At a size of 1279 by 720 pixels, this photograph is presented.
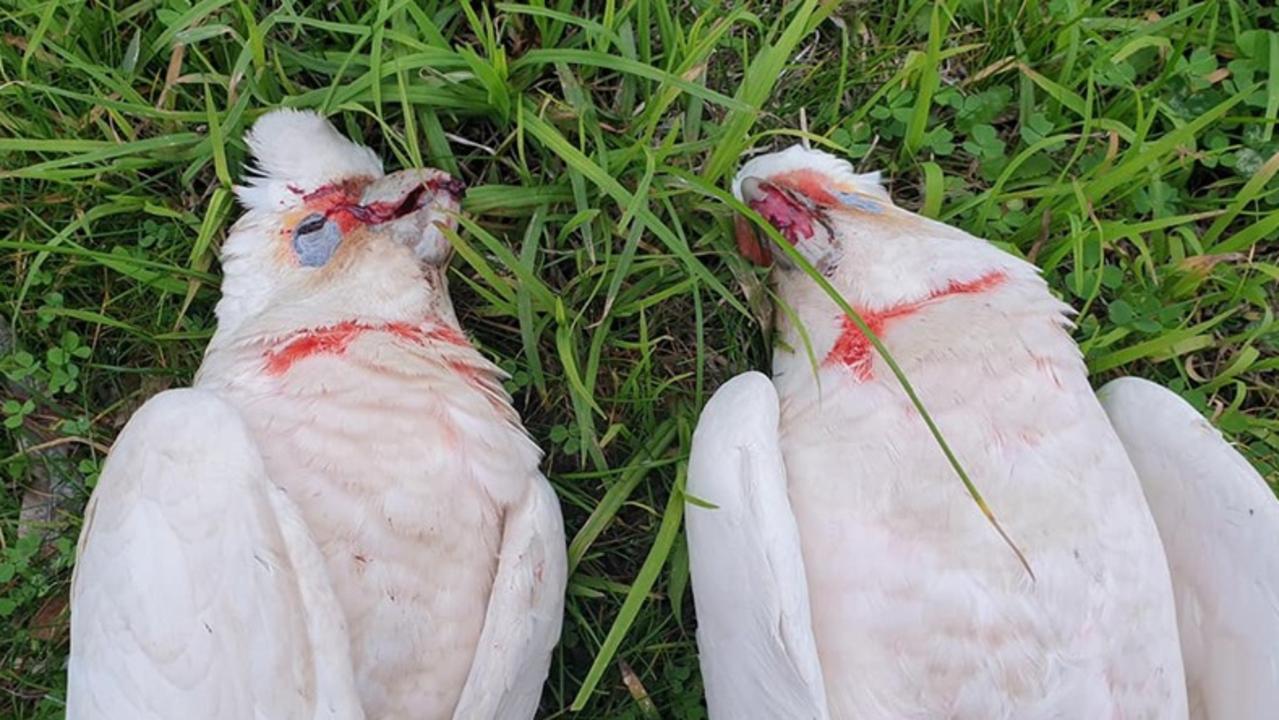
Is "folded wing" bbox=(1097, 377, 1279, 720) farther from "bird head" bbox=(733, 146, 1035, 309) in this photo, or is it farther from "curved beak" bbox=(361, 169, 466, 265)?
"curved beak" bbox=(361, 169, 466, 265)

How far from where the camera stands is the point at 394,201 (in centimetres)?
224

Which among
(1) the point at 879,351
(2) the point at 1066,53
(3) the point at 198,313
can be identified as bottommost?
(3) the point at 198,313

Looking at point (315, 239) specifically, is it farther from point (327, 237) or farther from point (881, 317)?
point (881, 317)

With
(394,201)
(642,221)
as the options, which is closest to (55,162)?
(394,201)

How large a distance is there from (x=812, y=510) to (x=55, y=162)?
6.24 ft

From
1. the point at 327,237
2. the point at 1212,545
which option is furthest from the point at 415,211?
the point at 1212,545

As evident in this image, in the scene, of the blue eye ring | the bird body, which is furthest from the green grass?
the bird body

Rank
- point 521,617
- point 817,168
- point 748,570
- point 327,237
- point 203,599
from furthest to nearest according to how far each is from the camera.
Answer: point 817,168
point 327,237
point 521,617
point 748,570
point 203,599

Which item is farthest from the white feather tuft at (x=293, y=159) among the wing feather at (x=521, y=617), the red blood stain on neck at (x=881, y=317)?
the red blood stain on neck at (x=881, y=317)

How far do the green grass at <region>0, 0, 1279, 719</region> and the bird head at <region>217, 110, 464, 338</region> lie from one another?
0.19 metres

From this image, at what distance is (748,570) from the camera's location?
1.88m

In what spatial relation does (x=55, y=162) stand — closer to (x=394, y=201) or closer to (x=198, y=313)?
(x=198, y=313)

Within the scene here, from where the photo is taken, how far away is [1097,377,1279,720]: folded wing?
1.99 m

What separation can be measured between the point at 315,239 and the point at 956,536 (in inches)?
56.3
